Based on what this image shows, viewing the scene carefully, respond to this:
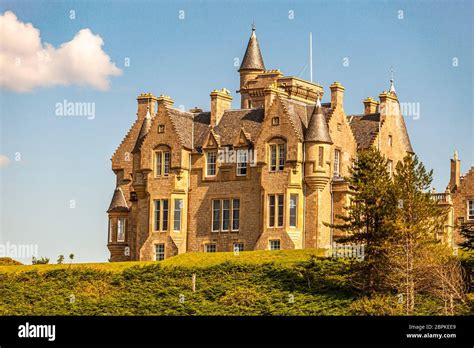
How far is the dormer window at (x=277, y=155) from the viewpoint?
73.8 metres

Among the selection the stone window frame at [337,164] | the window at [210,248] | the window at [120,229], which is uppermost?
the stone window frame at [337,164]

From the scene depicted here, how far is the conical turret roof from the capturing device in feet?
279

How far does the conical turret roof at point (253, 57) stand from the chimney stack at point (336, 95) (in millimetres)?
9399

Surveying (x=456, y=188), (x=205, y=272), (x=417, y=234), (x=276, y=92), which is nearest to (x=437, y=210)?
(x=417, y=234)


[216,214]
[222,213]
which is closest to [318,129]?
[222,213]

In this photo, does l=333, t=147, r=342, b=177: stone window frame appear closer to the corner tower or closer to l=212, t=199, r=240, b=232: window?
l=212, t=199, r=240, b=232: window

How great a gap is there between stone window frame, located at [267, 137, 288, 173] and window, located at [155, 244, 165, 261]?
27.1 feet

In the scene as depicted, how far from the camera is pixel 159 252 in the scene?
3019 inches

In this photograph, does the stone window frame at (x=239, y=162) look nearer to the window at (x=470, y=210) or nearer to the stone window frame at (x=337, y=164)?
the stone window frame at (x=337, y=164)

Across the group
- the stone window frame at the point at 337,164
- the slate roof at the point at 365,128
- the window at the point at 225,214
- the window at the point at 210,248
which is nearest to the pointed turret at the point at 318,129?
the stone window frame at the point at 337,164

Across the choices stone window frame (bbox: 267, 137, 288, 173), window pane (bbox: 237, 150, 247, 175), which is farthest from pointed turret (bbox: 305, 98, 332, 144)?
window pane (bbox: 237, 150, 247, 175)

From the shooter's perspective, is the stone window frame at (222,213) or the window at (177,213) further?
the window at (177,213)

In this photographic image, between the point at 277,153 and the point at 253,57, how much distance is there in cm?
1317
